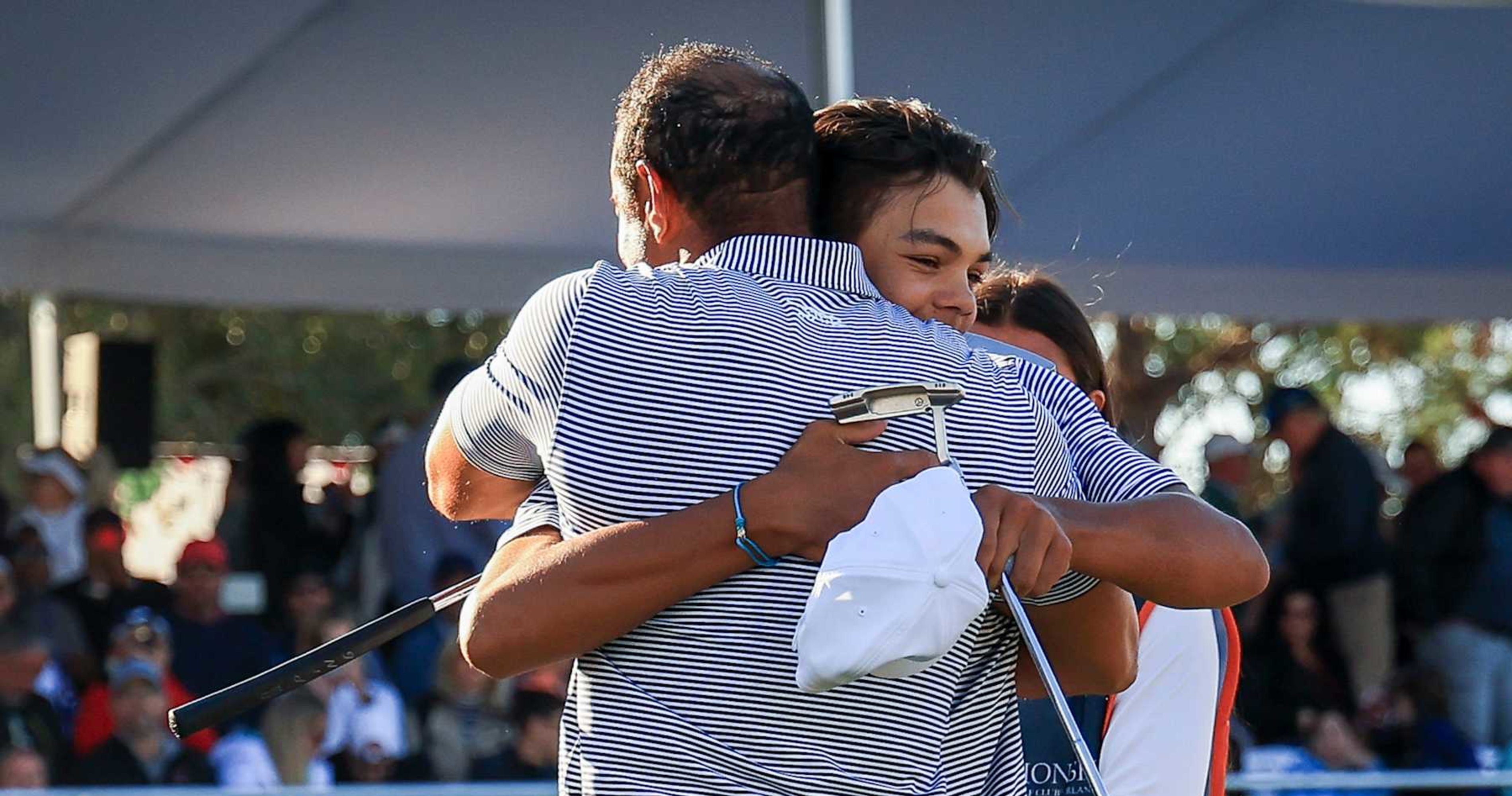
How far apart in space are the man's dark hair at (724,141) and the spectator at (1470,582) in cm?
706

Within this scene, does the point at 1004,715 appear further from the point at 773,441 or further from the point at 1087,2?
the point at 1087,2

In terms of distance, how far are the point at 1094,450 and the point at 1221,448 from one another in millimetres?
7684

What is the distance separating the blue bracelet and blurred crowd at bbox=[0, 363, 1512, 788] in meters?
5.28

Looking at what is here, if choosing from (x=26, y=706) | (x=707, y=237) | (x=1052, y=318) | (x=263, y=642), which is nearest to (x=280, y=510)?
(x=263, y=642)

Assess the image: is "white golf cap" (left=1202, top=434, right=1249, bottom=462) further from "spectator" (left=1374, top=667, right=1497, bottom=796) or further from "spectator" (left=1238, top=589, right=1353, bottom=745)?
"spectator" (left=1374, top=667, right=1497, bottom=796)

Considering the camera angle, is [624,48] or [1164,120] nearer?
[624,48]

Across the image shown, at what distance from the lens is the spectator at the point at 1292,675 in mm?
8258

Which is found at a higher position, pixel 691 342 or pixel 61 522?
pixel 691 342

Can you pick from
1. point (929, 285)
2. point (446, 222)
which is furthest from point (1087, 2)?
point (929, 285)

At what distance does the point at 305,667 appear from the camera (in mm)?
2250

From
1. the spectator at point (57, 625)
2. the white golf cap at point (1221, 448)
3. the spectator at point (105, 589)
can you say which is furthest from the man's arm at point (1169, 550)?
the white golf cap at point (1221, 448)

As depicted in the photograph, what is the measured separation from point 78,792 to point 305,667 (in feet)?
9.73

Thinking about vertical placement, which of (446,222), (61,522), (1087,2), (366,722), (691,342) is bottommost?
(366,722)

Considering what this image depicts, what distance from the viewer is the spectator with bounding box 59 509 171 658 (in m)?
8.23
